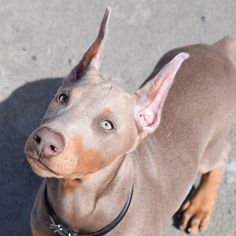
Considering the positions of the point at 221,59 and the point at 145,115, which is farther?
the point at 221,59

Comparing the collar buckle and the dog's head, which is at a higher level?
the dog's head

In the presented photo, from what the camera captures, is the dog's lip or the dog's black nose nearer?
the dog's black nose

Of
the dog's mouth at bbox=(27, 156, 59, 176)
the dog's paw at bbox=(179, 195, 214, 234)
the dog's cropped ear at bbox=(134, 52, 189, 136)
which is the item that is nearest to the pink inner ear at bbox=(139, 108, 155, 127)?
the dog's cropped ear at bbox=(134, 52, 189, 136)

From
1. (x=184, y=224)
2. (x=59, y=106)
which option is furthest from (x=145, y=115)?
(x=184, y=224)

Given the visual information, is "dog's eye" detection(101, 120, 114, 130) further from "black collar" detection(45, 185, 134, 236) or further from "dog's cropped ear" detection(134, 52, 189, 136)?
"black collar" detection(45, 185, 134, 236)

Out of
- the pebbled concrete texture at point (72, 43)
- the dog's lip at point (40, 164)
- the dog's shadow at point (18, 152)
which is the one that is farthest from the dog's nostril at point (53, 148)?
→ the pebbled concrete texture at point (72, 43)

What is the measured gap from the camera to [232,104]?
4762 mm

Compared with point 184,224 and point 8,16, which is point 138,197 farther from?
point 8,16

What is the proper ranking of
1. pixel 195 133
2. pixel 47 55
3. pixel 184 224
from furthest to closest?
1. pixel 47 55
2. pixel 184 224
3. pixel 195 133

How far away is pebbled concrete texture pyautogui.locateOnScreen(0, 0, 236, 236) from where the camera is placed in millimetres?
5434

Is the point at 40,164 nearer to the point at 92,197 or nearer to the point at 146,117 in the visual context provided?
the point at 92,197

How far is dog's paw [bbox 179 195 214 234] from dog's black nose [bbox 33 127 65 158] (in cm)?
218

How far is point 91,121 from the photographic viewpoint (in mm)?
3428

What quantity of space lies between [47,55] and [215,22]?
1.59 metres
